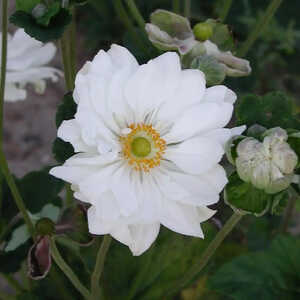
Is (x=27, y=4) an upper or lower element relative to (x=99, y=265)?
upper

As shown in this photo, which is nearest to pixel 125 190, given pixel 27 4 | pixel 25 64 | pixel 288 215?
pixel 27 4

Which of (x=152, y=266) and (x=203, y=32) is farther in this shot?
(x=152, y=266)

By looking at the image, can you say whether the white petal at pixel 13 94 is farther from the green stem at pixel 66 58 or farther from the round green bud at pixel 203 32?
the round green bud at pixel 203 32

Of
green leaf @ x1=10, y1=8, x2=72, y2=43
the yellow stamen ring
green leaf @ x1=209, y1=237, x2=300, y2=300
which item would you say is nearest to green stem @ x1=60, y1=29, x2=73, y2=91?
green leaf @ x1=10, y1=8, x2=72, y2=43

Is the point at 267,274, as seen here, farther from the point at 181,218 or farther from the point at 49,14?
the point at 49,14

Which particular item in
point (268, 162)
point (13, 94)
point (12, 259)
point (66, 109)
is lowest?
point (12, 259)

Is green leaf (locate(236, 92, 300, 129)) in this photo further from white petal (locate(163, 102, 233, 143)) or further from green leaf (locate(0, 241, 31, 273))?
green leaf (locate(0, 241, 31, 273))
